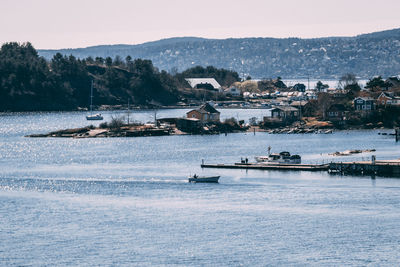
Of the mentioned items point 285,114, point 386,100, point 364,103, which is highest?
point 386,100

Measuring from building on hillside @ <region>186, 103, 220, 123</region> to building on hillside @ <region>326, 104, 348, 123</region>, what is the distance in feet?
60.5

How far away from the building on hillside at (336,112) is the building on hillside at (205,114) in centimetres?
1844

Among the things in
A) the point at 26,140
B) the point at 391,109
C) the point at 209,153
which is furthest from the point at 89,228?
the point at 391,109

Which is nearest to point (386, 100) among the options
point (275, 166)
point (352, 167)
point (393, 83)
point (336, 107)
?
point (336, 107)

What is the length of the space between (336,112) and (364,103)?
5.02m

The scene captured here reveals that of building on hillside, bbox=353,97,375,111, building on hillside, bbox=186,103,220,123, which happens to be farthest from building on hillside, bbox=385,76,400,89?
building on hillside, bbox=186,103,220,123

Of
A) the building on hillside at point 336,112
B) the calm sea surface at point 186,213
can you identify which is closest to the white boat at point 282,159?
the calm sea surface at point 186,213

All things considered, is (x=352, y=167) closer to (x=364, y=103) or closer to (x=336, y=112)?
(x=336, y=112)

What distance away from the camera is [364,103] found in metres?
140

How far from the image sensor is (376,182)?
7712 centimetres

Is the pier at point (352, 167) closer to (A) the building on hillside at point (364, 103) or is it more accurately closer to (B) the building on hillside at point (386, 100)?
(A) the building on hillside at point (364, 103)

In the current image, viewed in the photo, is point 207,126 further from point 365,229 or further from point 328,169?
point 365,229

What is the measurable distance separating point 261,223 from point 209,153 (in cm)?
4332

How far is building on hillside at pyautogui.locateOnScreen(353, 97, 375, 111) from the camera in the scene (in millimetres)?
140125
